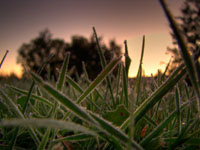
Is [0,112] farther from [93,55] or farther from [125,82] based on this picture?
[93,55]

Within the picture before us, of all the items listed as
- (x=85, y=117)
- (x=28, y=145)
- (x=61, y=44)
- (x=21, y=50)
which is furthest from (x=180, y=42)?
(x=21, y=50)

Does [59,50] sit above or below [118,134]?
above

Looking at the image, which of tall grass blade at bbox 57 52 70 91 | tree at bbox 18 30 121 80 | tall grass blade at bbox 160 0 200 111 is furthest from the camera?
tree at bbox 18 30 121 80

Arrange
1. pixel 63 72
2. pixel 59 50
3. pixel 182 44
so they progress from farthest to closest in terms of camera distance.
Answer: pixel 59 50 < pixel 63 72 < pixel 182 44

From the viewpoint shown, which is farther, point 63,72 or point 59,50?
point 59,50

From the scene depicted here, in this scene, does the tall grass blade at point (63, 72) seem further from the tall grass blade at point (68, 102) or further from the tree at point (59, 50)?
the tree at point (59, 50)

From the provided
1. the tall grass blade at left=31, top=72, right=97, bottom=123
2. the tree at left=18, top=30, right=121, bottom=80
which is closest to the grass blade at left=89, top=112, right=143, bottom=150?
the tall grass blade at left=31, top=72, right=97, bottom=123

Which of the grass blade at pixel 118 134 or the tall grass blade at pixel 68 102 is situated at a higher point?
the tall grass blade at pixel 68 102

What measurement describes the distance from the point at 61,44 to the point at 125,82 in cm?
2454

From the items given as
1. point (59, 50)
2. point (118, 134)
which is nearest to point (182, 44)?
point (118, 134)

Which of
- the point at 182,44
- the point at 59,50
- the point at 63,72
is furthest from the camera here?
the point at 59,50

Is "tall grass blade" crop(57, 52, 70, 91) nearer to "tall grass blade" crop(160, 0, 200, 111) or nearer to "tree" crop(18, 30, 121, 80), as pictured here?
"tall grass blade" crop(160, 0, 200, 111)

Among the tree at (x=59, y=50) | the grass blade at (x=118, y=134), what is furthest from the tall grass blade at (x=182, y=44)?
the tree at (x=59, y=50)

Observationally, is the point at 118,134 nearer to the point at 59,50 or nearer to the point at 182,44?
the point at 182,44
